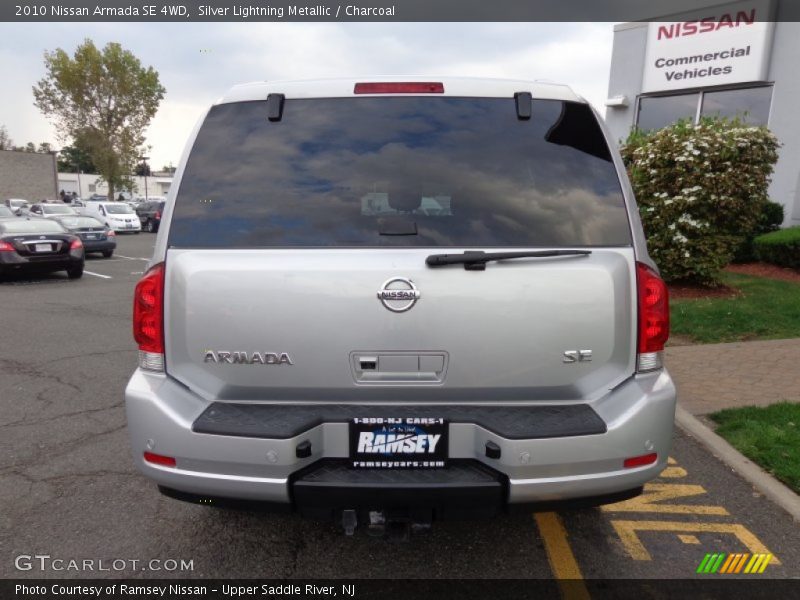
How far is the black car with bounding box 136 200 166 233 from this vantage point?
3189cm

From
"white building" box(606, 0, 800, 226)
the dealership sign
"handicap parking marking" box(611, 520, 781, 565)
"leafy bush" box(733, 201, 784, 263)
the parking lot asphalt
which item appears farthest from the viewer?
the dealership sign

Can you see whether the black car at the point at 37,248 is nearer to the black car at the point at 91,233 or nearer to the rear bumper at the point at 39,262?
the rear bumper at the point at 39,262

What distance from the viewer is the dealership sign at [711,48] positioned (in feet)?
45.2

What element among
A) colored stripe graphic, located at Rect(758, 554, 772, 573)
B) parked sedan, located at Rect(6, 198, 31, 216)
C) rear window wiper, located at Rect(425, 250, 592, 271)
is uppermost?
rear window wiper, located at Rect(425, 250, 592, 271)

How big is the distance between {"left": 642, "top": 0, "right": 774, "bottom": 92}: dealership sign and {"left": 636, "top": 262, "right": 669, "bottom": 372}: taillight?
582 inches

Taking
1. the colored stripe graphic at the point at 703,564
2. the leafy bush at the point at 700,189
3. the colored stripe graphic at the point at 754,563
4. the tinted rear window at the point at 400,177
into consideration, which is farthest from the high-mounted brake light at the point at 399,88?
the leafy bush at the point at 700,189

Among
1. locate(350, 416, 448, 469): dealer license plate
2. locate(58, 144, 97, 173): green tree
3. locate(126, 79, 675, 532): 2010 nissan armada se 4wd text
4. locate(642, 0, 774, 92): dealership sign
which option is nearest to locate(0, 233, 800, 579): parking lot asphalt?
locate(126, 79, 675, 532): 2010 nissan armada se 4wd text

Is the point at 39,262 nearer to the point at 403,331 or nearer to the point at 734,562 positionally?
the point at 403,331

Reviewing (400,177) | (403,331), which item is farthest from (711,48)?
(403,331)

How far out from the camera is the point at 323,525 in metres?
3.07

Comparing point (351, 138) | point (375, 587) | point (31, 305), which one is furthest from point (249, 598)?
point (31, 305)

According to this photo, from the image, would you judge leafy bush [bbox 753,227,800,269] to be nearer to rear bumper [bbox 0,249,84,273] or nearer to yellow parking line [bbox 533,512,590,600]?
yellow parking line [bbox 533,512,590,600]

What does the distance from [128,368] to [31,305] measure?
529 cm

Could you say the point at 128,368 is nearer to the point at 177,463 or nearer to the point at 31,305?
the point at 177,463
